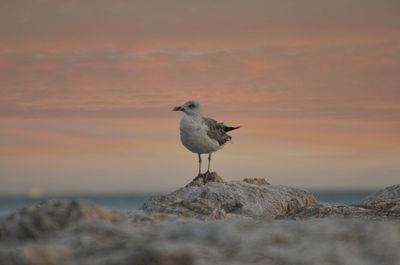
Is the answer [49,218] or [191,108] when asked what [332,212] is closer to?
[49,218]

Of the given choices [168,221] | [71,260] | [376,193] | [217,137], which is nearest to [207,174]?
[217,137]

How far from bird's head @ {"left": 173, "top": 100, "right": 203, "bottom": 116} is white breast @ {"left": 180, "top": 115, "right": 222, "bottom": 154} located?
0.53 feet

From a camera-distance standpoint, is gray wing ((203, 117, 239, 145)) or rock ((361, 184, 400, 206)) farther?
gray wing ((203, 117, 239, 145))

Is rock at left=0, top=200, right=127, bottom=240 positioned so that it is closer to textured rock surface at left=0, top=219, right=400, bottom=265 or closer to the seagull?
textured rock surface at left=0, top=219, right=400, bottom=265

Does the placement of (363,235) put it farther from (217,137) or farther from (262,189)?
Result: (217,137)

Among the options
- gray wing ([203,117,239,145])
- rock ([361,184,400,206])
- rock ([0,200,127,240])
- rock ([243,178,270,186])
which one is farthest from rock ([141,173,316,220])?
gray wing ([203,117,239,145])

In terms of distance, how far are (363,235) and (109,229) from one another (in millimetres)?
1558

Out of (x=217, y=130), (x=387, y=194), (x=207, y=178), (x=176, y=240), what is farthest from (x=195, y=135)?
(x=176, y=240)

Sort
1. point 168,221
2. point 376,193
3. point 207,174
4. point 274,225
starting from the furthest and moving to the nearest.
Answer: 1. point 207,174
2. point 376,193
3. point 168,221
4. point 274,225

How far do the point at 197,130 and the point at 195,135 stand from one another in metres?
0.16

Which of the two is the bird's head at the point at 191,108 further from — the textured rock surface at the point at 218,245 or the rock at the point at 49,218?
the textured rock surface at the point at 218,245

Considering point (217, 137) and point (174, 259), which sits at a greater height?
point (217, 137)

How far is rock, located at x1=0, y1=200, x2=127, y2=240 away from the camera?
4.46 meters

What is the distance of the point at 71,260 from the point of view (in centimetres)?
382
